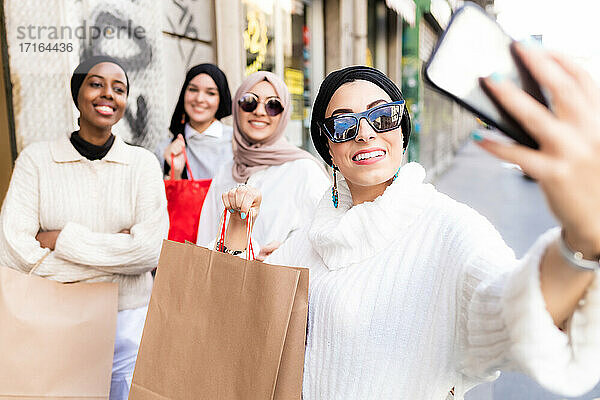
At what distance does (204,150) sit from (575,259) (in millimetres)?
2538

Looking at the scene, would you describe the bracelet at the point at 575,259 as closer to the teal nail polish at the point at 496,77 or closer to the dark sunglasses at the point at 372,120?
the teal nail polish at the point at 496,77

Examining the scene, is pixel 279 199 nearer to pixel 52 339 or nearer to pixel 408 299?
pixel 52 339

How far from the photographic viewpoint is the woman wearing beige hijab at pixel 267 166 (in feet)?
8.09

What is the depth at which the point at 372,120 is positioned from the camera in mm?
1316

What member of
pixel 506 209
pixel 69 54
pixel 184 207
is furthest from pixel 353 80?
pixel 506 209

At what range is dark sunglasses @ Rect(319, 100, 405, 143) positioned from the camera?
131cm

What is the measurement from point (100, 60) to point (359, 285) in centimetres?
169

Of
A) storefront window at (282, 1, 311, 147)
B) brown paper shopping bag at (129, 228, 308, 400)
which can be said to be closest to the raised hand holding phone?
brown paper shopping bag at (129, 228, 308, 400)

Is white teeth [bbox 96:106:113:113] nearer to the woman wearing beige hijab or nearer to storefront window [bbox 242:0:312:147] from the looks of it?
the woman wearing beige hijab

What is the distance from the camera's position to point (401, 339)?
3.85ft

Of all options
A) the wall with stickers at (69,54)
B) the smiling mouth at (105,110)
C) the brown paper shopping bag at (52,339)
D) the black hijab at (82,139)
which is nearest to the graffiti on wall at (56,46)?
the wall with stickers at (69,54)

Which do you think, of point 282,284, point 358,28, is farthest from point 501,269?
point 358,28

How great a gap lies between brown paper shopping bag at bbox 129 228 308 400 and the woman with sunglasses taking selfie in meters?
0.15

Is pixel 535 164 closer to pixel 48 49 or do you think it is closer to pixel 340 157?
pixel 340 157
